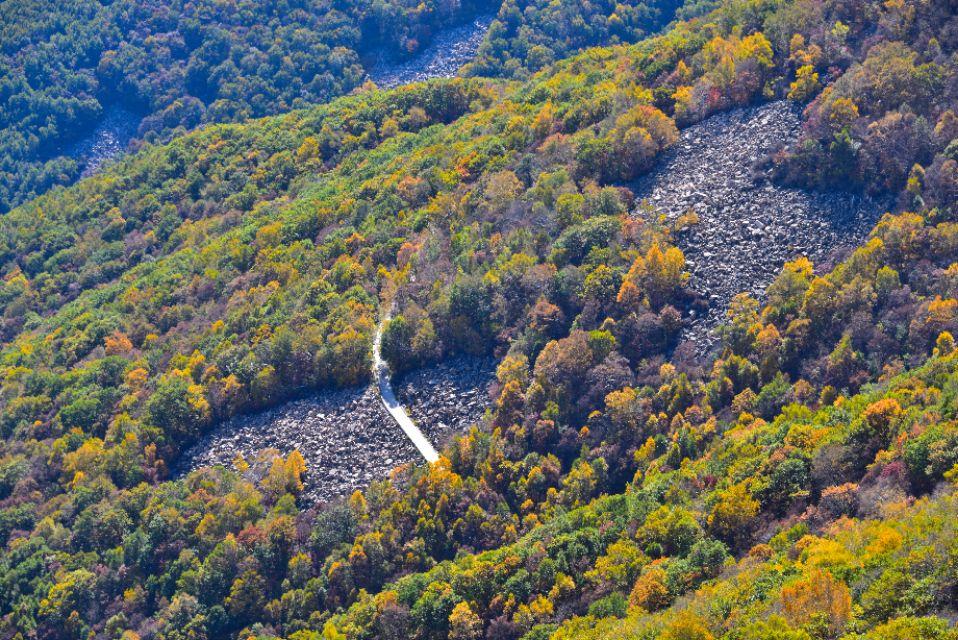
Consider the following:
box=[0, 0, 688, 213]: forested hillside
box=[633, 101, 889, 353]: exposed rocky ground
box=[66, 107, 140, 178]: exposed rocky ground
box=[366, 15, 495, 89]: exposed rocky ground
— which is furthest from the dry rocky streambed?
box=[66, 107, 140, 178]: exposed rocky ground

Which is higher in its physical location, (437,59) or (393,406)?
(437,59)

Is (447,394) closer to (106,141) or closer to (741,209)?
(741,209)

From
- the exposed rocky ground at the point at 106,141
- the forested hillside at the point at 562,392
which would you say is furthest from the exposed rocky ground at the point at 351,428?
the exposed rocky ground at the point at 106,141

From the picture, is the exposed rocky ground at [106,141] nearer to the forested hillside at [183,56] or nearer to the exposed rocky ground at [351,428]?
the forested hillside at [183,56]

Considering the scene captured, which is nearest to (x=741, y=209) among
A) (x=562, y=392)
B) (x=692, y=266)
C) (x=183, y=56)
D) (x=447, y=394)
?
(x=692, y=266)

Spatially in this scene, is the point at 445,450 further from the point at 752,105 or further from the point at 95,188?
the point at 95,188

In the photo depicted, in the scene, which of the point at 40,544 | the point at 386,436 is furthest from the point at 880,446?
the point at 40,544

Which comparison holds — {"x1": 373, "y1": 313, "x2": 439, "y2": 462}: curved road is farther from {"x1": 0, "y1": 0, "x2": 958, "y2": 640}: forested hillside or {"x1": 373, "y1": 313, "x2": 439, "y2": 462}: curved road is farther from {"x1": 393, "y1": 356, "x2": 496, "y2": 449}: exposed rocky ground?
{"x1": 0, "y1": 0, "x2": 958, "y2": 640}: forested hillside
